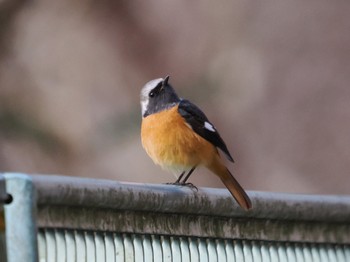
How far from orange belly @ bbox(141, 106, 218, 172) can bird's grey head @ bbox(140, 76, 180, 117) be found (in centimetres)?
9

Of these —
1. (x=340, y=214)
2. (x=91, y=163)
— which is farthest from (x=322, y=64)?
(x=340, y=214)

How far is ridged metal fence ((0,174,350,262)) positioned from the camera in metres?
2.32

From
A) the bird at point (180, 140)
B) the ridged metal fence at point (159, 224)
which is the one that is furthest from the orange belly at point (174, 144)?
the ridged metal fence at point (159, 224)

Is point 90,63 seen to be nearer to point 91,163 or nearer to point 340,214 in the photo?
point 91,163

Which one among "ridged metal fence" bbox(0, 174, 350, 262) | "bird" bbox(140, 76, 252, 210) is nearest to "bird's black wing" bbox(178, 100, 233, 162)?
"bird" bbox(140, 76, 252, 210)

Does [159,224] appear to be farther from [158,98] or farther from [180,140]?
[158,98]

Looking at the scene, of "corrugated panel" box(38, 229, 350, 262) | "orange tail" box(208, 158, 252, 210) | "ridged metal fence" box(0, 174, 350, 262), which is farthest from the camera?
"orange tail" box(208, 158, 252, 210)

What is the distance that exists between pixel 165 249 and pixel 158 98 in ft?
5.82

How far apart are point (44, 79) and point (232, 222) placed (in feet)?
15.8

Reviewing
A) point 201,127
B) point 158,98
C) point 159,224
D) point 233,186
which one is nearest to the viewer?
point 159,224

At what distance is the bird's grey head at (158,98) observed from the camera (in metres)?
4.44

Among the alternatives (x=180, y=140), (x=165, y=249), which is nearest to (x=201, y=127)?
(x=180, y=140)

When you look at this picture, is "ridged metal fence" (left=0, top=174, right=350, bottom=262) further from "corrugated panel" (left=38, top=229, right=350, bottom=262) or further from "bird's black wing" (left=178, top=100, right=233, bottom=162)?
"bird's black wing" (left=178, top=100, right=233, bottom=162)

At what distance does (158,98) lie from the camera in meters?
4.49
